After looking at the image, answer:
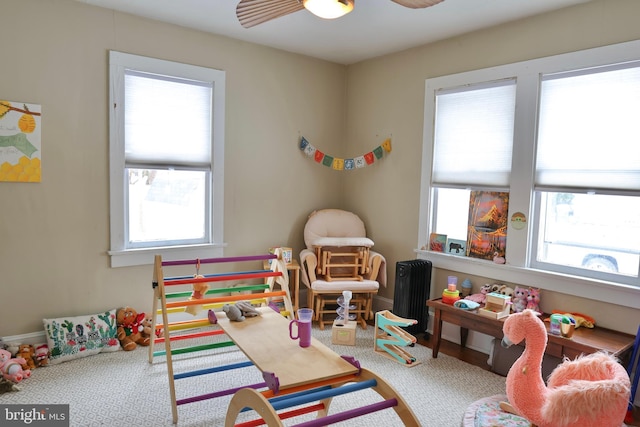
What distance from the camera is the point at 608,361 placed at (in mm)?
2037

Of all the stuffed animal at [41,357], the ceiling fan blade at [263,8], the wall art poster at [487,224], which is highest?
the ceiling fan blade at [263,8]

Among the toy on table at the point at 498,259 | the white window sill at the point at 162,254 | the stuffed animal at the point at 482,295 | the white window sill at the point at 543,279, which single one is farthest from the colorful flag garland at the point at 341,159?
the stuffed animal at the point at 482,295

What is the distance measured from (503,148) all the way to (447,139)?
52 centimetres

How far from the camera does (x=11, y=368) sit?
8.94 feet

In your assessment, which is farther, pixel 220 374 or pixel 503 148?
pixel 503 148

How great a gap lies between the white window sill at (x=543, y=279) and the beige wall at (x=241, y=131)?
0.09 meters

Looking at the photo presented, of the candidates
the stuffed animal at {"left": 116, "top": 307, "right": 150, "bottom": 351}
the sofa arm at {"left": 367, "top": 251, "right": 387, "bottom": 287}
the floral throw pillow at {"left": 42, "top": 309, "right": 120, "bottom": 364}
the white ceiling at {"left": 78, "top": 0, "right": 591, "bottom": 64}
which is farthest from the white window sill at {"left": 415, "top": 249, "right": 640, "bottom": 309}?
the floral throw pillow at {"left": 42, "top": 309, "right": 120, "bottom": 364}

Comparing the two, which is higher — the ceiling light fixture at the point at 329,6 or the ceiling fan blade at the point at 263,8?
the ceiling fan blade at the point at 263,8

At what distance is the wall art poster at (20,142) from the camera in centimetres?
294

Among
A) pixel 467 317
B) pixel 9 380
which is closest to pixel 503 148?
pixel 467 317

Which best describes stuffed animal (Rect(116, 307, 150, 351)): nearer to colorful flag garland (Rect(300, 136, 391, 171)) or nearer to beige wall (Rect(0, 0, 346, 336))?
beige wall (Rect(0, 0, 346, 336))

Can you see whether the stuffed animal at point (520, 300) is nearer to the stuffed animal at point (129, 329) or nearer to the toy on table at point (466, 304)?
the toy on table at point (466, 304)

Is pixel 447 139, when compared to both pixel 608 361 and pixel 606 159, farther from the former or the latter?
pixel 608 361

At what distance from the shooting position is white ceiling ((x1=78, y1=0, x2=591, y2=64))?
302 centimetres
